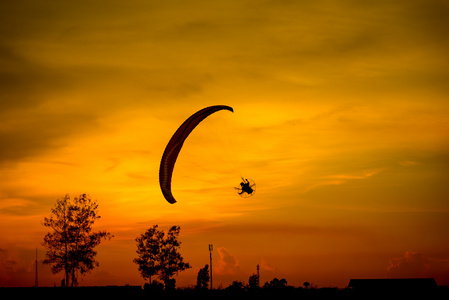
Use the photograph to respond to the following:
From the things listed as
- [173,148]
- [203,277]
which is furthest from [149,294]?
[203,277]

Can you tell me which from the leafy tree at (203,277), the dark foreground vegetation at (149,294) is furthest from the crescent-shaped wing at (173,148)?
the leafy tree at (203,277)

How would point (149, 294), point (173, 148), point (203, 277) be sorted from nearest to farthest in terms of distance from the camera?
point (173, 148) < point (149, 294) < point (203, 277)

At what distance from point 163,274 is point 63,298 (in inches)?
1378

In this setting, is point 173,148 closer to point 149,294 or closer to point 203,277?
point 149,294

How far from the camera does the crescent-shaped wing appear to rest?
4278 centimetres

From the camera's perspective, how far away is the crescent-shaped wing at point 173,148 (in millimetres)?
42781

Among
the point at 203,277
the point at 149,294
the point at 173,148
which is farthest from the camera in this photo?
the point at 203,277

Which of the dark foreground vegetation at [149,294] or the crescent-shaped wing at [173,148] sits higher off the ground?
the crescent-shaped wing at [173,148]

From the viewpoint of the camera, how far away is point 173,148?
4316 centimetres

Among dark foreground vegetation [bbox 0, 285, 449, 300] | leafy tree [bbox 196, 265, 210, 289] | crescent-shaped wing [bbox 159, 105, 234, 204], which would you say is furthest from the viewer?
leafy tree [bbox 196, 265, 210, 289]

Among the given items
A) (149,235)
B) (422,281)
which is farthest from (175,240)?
(422,281)

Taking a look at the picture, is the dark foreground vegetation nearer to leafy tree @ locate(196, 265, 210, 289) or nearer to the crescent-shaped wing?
the crescent-shaped wing

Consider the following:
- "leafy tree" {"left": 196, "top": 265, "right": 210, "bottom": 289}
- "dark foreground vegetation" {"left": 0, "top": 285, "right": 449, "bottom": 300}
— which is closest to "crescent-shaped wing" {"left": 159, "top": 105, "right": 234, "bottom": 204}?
"dark foreground vegetation" {"left": 0, "top": 285, "right": 449, "bottom": 300}

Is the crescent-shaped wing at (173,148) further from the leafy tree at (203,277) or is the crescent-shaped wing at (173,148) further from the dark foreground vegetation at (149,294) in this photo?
the leafy tree at (203,277)
